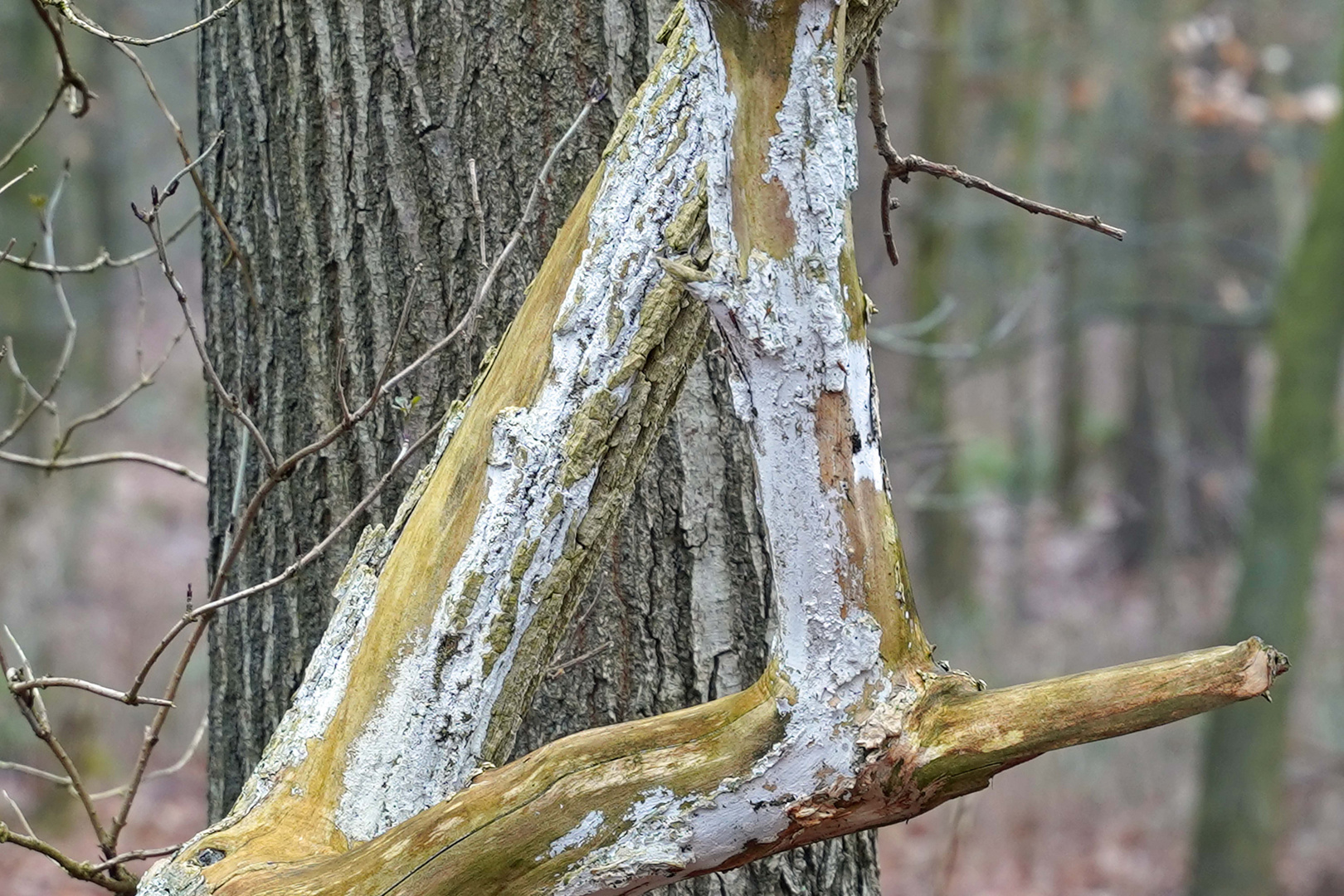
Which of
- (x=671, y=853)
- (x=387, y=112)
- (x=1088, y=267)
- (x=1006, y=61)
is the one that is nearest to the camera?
(x=671, y=853)

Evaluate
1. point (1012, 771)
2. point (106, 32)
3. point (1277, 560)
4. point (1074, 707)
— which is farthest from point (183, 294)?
point (1012, 771)

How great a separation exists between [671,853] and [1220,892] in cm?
576

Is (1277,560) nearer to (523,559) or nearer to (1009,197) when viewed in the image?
(1009,197)

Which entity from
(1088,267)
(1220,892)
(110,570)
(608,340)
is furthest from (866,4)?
(1088,267)

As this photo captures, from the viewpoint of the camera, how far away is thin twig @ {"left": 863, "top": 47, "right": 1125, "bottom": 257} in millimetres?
1586

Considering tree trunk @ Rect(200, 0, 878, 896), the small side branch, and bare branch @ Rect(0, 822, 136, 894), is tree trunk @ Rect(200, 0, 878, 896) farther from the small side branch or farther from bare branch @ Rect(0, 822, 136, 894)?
the small side branch

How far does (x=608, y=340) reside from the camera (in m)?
1.52

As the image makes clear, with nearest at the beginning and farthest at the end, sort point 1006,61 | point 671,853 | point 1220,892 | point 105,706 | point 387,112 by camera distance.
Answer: point 671,853, point 387,112, point 1220,892, point 105,706, point 1006,61

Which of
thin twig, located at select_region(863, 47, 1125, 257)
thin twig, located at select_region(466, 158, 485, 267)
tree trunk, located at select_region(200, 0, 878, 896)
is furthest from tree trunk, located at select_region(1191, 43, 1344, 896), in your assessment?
thin twig, located at select_region(466, 158, 485, 267)

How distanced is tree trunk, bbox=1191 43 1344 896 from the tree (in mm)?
5266

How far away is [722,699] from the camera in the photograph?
1362 millimetres

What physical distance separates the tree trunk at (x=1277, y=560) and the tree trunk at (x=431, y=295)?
466cm

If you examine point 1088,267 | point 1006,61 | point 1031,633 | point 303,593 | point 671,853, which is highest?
point 1006,61

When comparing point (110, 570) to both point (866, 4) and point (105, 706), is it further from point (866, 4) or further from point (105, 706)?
point (866, 4)
